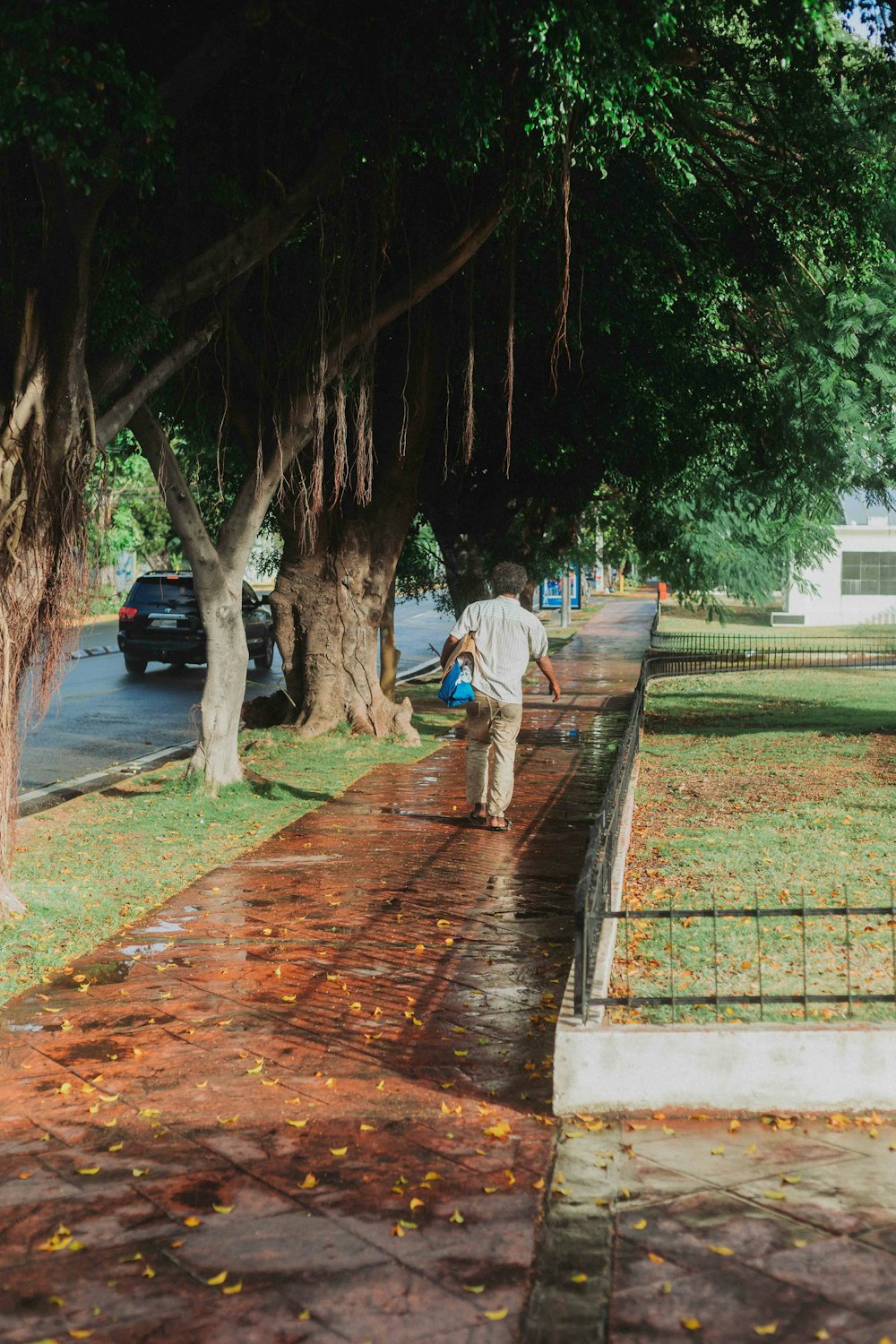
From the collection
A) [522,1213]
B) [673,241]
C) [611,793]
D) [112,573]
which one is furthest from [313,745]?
[112,573]

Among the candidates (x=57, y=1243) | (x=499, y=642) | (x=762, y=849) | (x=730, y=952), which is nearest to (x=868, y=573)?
(x=762, y=849)

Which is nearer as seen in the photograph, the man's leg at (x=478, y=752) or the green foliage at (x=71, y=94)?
the green foliage at (x=71, y=94)

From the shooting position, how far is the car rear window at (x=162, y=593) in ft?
88.5

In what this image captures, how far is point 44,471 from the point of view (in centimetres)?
823

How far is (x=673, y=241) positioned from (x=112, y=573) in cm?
4148

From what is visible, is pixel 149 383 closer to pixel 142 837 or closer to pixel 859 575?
pixel 142 837

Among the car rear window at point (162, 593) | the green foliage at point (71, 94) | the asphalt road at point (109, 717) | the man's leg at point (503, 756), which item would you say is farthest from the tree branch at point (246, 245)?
the car rear window at point (162, 593)

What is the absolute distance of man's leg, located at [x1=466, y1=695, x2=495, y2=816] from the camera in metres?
10.5

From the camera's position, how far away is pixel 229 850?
1028cm

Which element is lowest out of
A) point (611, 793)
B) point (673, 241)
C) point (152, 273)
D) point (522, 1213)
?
point (522, 1213)

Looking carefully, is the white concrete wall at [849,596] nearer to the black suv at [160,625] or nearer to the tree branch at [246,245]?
the black suv at [160,625]

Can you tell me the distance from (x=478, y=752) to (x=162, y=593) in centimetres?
1714

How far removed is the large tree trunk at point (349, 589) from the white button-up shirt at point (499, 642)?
559 centimetres

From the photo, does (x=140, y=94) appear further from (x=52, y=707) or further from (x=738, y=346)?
(x=52, y=707)
